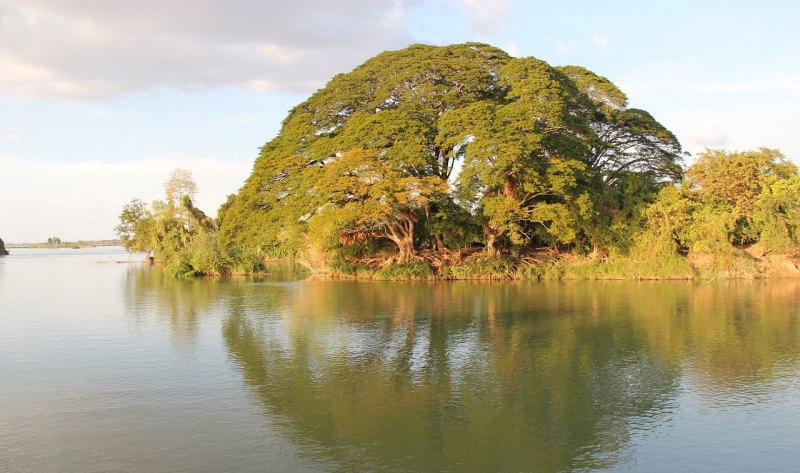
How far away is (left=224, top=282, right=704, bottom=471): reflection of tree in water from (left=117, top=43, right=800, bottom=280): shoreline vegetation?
11.3 m

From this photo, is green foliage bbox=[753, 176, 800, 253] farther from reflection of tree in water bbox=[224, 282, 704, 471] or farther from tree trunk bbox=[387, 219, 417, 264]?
tree trunk bbox=[387, 219, 417, 264]

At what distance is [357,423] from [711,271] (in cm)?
2995

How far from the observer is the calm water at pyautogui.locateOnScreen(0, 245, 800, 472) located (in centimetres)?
878

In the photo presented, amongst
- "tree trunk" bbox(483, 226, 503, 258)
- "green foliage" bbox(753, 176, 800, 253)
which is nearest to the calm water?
"green foliage" bbox(753, 176, 800, 253)

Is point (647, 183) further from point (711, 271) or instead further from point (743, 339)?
point (743, 339)

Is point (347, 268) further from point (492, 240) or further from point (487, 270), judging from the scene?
point (492, 240)

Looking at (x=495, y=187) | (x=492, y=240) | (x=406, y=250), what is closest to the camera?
(x=495, y=187)

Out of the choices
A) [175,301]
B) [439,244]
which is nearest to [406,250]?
[439,244]

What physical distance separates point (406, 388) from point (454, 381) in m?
1.10

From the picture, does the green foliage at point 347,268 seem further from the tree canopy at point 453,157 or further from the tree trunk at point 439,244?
the tree trunk at point 439,244

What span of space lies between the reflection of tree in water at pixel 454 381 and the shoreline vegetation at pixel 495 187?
1128 centimetres

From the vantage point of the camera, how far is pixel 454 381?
1257 cm

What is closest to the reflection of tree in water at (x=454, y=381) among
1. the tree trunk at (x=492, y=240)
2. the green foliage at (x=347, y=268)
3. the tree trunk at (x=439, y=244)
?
the tree trunk at (x=492, y=240)

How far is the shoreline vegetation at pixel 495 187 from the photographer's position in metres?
32.8
